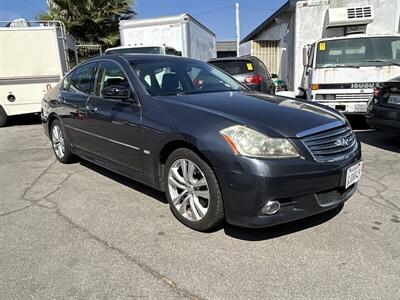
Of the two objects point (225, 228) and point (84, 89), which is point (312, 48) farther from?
point (225, 228)

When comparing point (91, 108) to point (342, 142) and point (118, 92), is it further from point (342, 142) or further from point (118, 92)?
point (342, 142)

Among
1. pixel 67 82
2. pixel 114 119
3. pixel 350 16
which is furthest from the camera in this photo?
pixel 350 16

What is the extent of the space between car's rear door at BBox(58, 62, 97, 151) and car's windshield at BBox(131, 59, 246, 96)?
947 mm

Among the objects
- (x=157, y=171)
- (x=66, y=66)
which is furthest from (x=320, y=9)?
(x=157, y=171)

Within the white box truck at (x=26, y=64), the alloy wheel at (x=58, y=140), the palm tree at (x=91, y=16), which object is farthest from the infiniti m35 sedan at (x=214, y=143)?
the palm tree at (x=91, y=16)

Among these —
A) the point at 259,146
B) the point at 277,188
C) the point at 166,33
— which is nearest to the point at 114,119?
the point at 259,146

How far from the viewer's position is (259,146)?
3.10m

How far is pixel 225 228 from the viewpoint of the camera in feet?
12.0

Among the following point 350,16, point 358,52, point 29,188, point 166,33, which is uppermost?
point 350,16

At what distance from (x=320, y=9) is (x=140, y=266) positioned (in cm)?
1096

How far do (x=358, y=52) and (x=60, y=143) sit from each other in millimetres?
6276

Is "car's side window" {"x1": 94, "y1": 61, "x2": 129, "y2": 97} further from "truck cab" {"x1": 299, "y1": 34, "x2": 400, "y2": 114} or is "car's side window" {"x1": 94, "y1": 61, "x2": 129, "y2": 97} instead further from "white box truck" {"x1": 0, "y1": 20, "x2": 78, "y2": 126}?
"white box truck" {"x1": 0, "y1": 20, "x2": 78, "y2": 126}

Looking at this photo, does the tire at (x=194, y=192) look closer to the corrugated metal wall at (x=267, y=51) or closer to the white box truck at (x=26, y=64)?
the white box truck at (x=26, y=64)

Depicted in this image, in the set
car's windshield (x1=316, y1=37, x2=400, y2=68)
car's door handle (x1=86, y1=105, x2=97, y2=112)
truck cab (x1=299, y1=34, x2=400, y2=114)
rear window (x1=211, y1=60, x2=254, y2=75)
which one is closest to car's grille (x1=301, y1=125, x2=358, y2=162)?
car's door handle (x1=86, y1=105, x2=97, y2=112)
